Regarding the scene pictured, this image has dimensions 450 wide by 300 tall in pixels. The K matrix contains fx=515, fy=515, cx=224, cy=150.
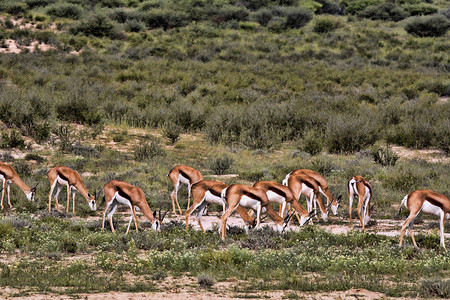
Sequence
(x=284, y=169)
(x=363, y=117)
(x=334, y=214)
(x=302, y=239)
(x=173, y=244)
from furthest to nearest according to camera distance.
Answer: (x=363, y=117) → (x=284, y=169) → (x=334, y=214) → (x=302, y=239) → (x=173, y=244)

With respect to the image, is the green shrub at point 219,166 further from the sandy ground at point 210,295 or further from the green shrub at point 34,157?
the sandy ground at point 210,295

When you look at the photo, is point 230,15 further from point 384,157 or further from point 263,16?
point 384,157

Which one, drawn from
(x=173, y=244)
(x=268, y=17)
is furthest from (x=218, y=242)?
(x=268, y=17)

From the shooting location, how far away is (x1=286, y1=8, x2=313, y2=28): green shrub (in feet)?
165

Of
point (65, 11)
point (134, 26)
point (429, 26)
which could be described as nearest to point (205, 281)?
point (134, 26)

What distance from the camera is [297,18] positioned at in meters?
50.9

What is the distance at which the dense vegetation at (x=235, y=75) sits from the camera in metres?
19.9

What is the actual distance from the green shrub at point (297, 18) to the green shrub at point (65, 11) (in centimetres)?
1964

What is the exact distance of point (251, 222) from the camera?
30.5ft

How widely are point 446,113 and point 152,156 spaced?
13347 millimetres

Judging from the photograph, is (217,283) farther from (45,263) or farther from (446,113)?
(446,113)

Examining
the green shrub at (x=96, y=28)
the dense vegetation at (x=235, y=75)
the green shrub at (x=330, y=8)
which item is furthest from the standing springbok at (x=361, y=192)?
the green shrub at (x=330, y=8)

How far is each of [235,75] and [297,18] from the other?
2291 centimetres

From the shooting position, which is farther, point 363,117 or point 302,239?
point 363,117
